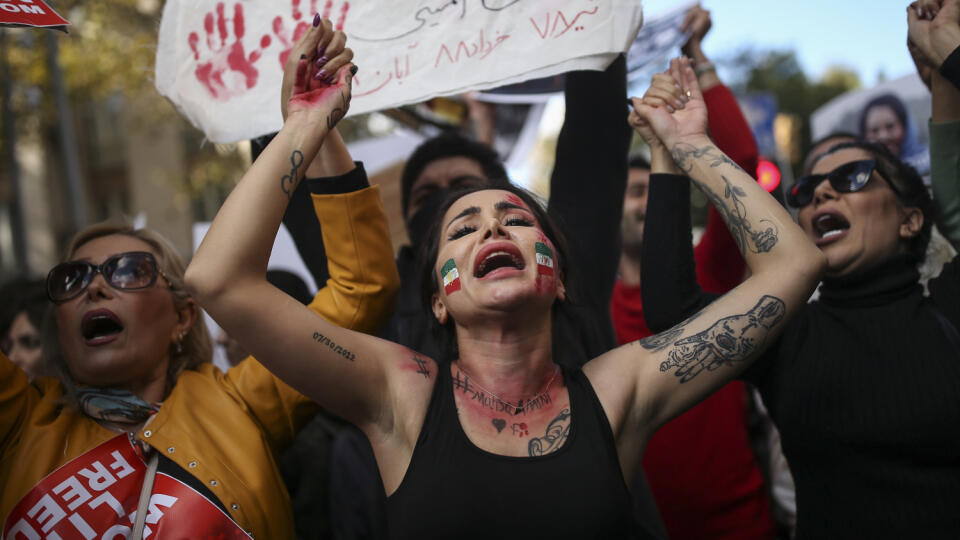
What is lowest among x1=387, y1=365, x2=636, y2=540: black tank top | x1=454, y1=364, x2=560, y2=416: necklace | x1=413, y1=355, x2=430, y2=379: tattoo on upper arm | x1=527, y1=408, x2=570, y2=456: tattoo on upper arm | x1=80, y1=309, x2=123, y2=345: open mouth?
x1=387, y1=365, x2=636, y2=540: black tank top

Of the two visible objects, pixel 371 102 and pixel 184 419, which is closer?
pixel 184 419

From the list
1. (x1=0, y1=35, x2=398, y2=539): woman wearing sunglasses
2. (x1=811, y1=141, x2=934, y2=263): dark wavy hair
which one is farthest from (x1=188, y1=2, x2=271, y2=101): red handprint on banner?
(x1=811, y1=141, x2=934, y2=263): dark wavy hair

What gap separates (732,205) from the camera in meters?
2.14

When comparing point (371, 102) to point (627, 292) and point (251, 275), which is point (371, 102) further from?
point (627, 292)

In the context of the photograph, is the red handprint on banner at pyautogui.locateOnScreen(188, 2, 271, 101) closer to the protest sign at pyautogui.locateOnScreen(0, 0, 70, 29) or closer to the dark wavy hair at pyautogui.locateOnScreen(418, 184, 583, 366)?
the protest sign at pyautogui.locateOnScreen(0, 0, 70, 29)

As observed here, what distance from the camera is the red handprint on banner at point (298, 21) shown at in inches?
102

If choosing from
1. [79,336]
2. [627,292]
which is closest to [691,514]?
[627,292]

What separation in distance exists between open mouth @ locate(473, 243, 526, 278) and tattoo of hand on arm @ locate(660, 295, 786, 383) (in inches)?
18.5

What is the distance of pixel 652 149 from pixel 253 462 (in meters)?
1.46

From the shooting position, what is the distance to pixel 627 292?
11.8ft

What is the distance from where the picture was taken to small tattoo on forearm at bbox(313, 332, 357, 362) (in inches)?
73.0

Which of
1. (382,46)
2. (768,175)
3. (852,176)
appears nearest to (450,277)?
(382,46)

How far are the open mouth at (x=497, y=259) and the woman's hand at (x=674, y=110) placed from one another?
60 cm

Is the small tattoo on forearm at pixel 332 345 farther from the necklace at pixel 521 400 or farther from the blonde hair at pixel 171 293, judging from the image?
the blonde hair at pixel 171 293
